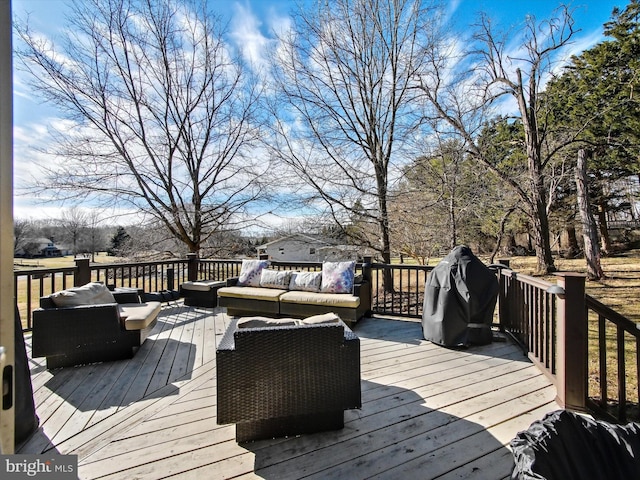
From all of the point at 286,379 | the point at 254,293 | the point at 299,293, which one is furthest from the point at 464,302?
the point at 254,293

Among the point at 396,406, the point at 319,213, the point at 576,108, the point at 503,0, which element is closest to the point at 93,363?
the point at 396,406

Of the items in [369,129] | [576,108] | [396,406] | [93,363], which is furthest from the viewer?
[576,108]

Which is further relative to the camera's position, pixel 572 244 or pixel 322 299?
pixel 572 244

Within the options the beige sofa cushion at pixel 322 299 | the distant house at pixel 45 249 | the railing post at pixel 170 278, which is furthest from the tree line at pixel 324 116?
the beige sofa cushion at pixel 322 299

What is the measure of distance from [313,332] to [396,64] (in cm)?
756

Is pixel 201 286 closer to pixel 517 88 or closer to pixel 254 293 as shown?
pixel 254 293

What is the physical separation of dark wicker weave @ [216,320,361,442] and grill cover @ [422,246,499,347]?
1876 mm

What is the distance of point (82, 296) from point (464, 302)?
4.18 m

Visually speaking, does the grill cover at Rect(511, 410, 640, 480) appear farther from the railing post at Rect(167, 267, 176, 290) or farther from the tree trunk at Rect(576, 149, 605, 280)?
the tree trunk at Rect(576, 149, 605, 280)

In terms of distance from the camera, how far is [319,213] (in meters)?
8.48

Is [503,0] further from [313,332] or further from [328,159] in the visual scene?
[313,332]

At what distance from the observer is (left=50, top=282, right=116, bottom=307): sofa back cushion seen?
10.3 feet

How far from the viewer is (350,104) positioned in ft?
26.2

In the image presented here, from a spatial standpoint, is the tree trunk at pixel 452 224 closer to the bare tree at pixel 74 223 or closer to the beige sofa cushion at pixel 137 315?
the beige sofa cushion at pixel 137 315
